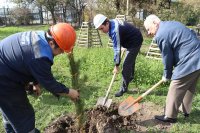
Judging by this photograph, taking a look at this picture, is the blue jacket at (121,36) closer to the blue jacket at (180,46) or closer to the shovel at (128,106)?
the shovel at (128,106)

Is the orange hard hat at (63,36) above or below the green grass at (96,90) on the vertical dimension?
above

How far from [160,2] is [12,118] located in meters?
16.9

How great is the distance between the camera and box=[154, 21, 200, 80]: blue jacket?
424cm

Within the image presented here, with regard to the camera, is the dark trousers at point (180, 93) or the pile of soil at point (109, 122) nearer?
the dark trousers at point (180, 93)

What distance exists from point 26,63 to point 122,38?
10.5ft

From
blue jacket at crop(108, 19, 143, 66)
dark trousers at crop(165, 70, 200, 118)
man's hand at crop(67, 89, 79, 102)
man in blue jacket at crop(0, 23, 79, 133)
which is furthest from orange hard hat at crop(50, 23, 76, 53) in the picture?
blue jacket at crop(108, 19, 143, 66)

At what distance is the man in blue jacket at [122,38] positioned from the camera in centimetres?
537

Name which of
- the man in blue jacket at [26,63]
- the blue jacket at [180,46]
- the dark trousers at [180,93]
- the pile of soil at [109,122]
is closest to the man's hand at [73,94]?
the man in blue jacket at [26,63]

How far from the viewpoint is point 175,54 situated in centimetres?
438

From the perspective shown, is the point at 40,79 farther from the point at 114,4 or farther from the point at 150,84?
the point at 114,4

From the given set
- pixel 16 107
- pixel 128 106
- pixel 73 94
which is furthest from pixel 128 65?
pixel 16 107

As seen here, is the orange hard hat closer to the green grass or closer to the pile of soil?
the green grass

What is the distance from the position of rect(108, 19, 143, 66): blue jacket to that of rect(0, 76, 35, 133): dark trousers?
8.20 feet

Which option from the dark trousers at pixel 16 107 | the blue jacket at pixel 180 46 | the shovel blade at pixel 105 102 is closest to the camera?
the dark trousers at pixel 16 107
